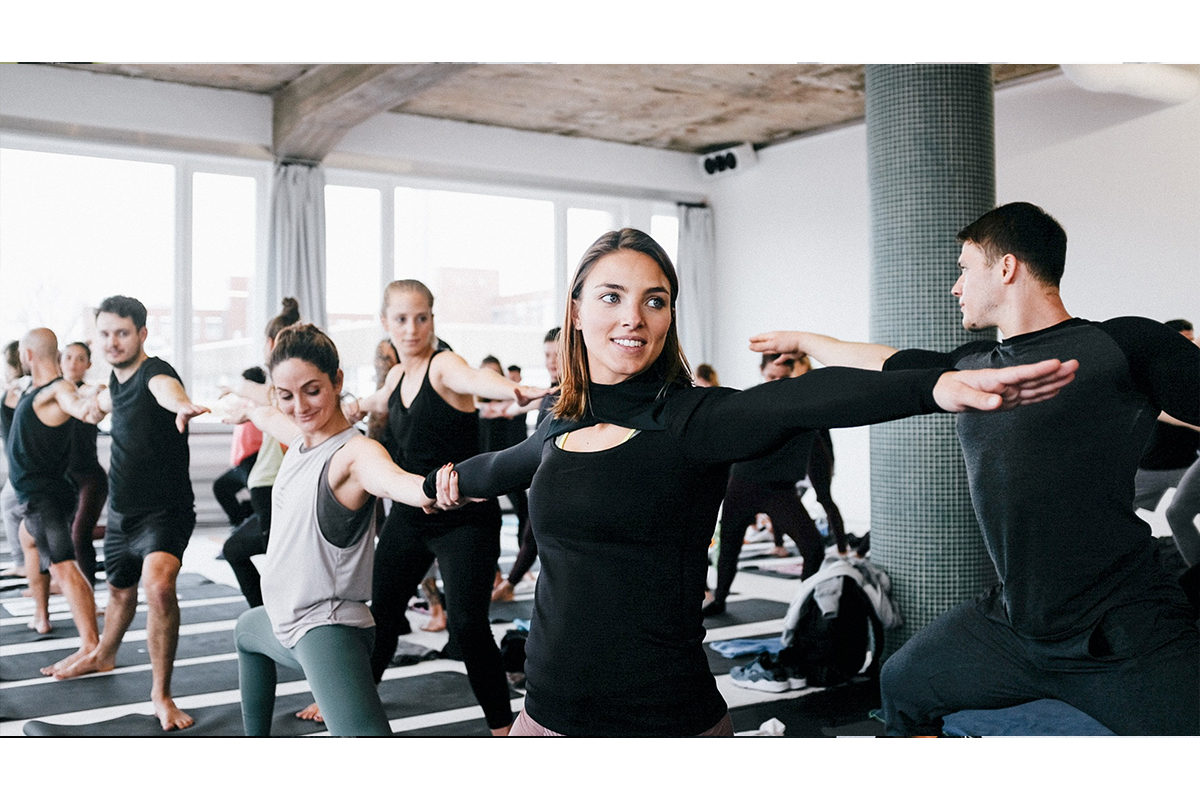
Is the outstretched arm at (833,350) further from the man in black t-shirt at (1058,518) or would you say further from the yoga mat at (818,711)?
the yoga mat at (818,711)

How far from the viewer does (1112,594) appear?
2018 mm

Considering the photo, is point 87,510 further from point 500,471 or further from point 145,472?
point 500,471

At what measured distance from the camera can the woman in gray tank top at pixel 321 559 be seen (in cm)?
225

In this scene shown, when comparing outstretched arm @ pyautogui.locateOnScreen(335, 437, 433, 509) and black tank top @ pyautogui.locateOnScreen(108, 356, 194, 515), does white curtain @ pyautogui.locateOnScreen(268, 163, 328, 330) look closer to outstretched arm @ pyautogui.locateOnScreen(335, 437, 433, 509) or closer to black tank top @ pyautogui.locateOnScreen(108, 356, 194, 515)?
black tank top @ pyautogui.locateOnScreen(108, 356, 194, 515)

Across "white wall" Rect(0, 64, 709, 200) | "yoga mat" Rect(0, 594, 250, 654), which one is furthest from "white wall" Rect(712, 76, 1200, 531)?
"yoga mat" Rect(0, 594, 250, 654)

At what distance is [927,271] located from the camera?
143 inches

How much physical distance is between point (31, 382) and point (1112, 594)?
3932 mm

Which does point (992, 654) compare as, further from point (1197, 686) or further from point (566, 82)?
point (566, 82)

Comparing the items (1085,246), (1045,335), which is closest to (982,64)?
(1045,335)

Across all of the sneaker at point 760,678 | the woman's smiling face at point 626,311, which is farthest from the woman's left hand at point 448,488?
the sneaker at point 760,678

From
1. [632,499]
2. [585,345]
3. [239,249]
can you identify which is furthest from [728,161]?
[632,499]

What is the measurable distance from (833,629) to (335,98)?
192 inches

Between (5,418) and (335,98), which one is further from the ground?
(335,98)

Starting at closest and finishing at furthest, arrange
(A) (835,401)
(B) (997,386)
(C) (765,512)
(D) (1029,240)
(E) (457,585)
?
(B) (997,386), (A) (835,401), (D) (1029,240), (E) (457,585), (C) (765,512)
